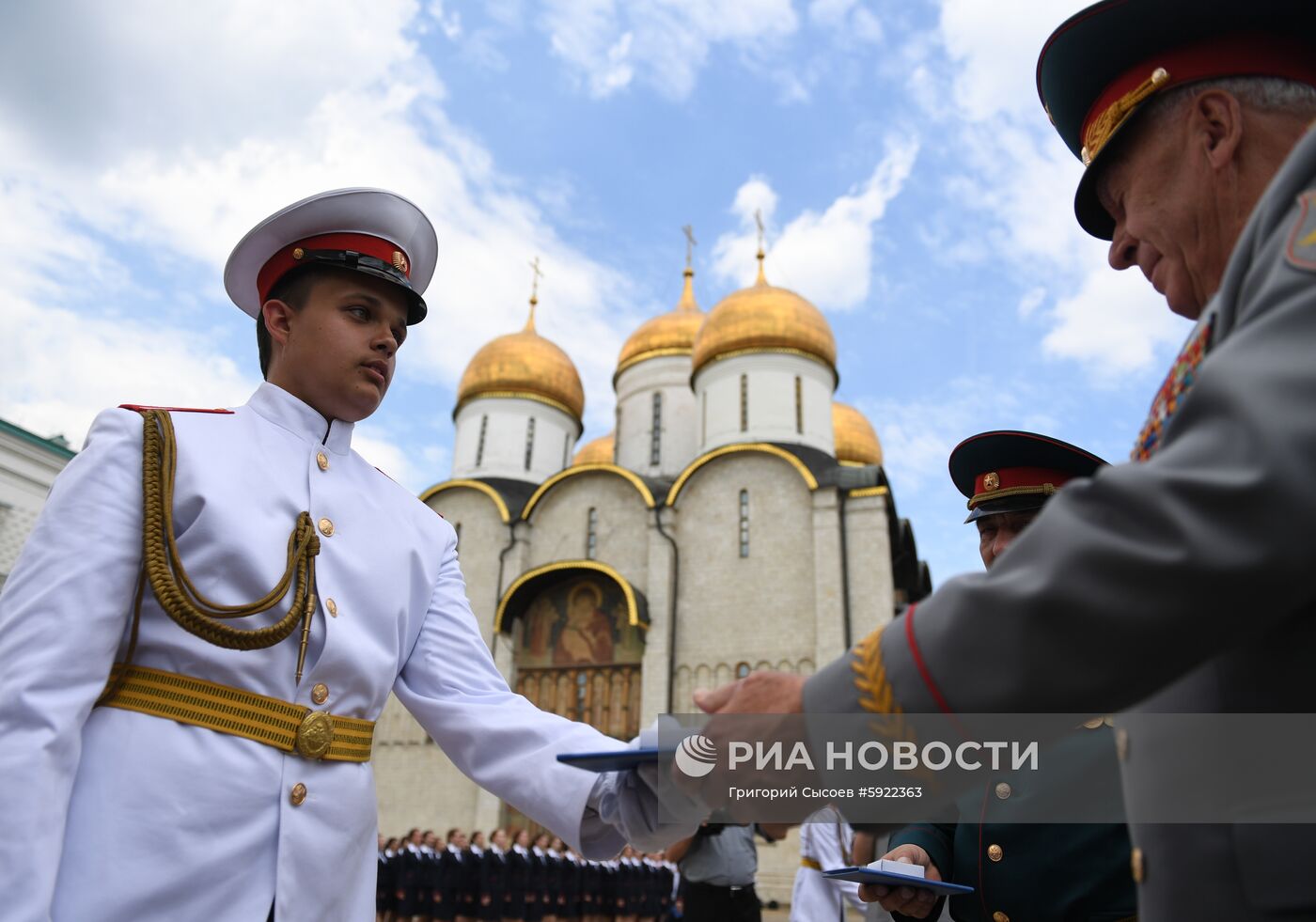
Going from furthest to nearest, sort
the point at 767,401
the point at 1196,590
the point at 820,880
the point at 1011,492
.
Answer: the point at 767,401
the point at 820,880
the point at 1011,492
the point at 1196,590

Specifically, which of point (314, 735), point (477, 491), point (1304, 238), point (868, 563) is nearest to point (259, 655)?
point (314, 735)

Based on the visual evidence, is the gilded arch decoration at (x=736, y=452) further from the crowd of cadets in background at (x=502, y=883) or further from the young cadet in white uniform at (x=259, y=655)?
the young cadet in white uniform at (x=259, y=655)

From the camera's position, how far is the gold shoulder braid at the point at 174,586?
1779mm

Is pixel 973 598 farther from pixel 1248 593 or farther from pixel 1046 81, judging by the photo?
pixel 1046 81

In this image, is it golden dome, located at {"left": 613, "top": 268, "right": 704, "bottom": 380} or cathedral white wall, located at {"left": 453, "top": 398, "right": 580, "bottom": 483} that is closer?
cathedral white wall, located at {"left": 453, "top": 398, "right": 580, "bottom": 483}

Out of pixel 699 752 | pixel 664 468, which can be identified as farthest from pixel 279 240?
pixel 664 468

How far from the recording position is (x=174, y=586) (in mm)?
1780

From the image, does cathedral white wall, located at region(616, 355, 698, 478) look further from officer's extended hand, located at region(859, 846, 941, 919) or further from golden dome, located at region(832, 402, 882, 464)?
officer's extended hand, located at region(859, 846, 941, 919)

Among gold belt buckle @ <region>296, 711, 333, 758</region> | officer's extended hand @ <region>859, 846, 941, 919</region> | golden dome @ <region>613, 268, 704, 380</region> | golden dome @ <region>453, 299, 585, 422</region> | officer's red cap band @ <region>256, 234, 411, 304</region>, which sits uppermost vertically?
golden dome @ <region>613, 268, 704, 380</region>

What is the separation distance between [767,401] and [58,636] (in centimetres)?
1928

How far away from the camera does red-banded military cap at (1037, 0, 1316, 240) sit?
148 centimetres

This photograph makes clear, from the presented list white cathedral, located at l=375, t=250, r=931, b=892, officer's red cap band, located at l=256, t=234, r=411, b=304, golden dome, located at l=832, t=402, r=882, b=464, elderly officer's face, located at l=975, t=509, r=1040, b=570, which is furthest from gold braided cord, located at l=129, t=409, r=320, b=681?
golden dome, located at l=832, t=402, r=882, b=464

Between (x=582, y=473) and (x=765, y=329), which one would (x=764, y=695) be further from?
(x=765, y=329)

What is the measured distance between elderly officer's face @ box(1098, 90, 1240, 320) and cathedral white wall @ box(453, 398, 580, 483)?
21747mm
